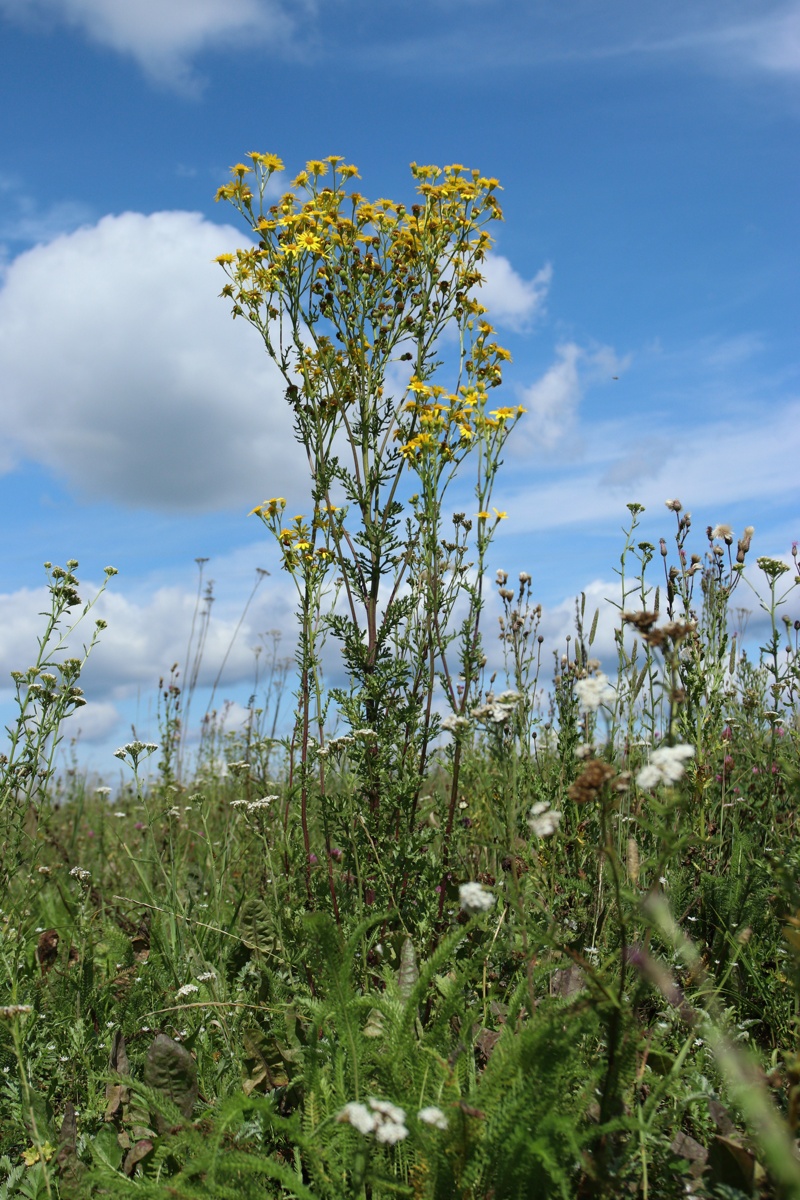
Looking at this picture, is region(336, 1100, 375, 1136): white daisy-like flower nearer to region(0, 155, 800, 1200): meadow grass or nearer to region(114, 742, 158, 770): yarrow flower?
region(0, 155, 800, 1200): meadow grass

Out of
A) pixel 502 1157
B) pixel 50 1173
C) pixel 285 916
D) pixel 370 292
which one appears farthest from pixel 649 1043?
pixel 370 292

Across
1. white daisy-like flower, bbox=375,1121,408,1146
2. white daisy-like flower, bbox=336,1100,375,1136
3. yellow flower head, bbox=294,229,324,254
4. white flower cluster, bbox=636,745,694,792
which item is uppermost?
yellow flower head, bbox=294,229,324,254

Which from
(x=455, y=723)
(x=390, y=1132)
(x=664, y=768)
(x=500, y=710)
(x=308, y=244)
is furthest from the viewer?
(x=308, y=244)

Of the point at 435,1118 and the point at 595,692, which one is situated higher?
the point at 595,692

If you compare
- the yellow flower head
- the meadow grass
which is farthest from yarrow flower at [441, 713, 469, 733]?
the yellow flower head

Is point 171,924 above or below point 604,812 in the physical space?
below

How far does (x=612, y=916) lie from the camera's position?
2.87 meters

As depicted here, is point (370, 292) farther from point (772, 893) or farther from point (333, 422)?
point (772, 893)

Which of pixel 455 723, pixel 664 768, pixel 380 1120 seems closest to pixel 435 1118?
pixel 380 1120

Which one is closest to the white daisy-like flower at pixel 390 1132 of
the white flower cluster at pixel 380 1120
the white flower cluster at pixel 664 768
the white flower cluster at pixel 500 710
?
the white flower cluster at pixel 380 1120

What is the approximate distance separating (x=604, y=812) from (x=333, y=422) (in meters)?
2.59

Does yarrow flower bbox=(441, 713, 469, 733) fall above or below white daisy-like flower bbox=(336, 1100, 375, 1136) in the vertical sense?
above

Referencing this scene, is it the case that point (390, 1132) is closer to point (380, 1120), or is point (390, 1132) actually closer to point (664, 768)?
point (380, 1120)

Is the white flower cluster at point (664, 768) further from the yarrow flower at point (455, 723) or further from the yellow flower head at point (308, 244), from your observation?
the yellow flower head at point (308, 244)
